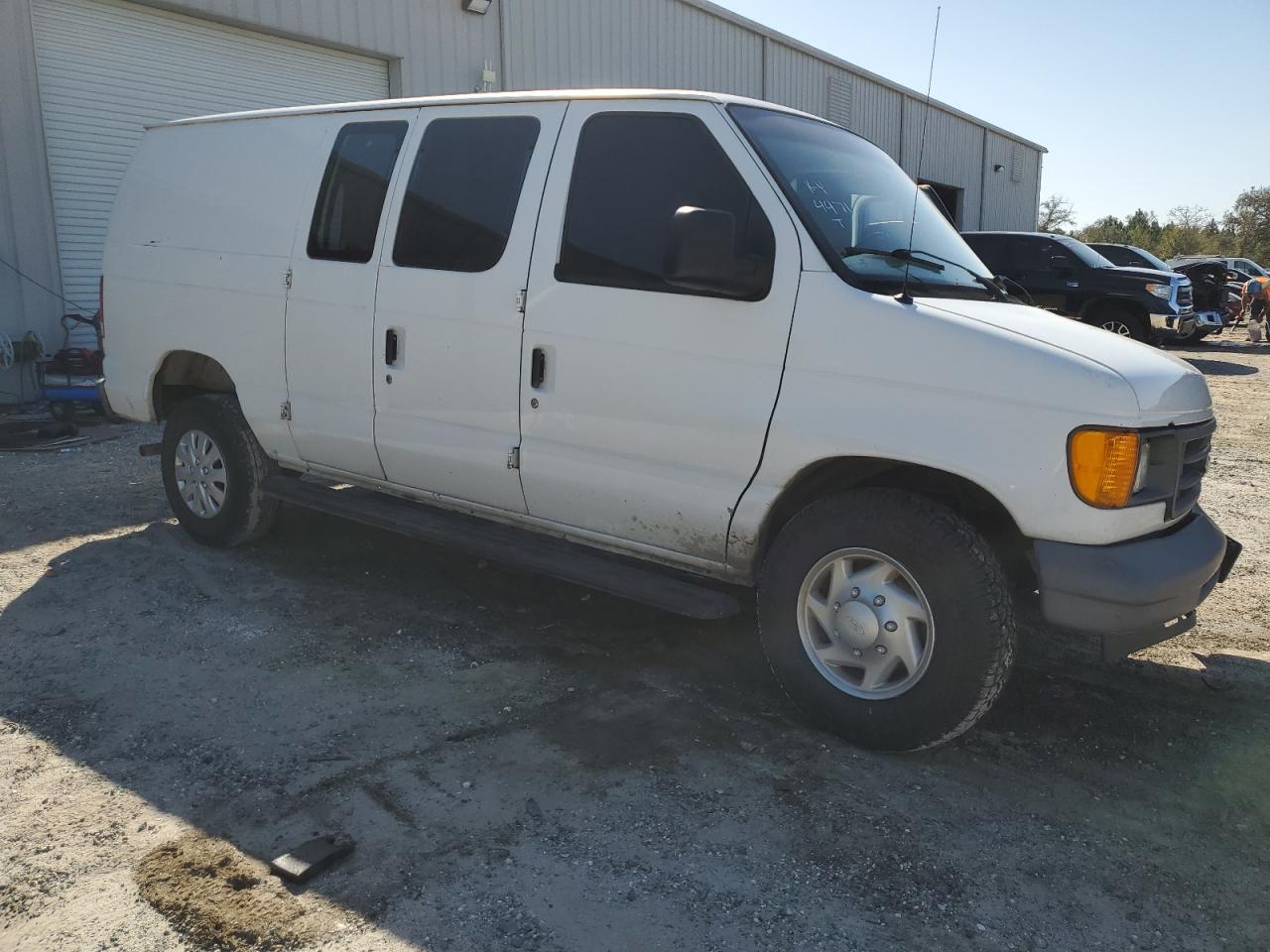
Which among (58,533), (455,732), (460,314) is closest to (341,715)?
(455,732)

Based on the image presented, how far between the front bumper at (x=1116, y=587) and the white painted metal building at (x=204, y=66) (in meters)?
10.2

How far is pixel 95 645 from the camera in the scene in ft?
14.4

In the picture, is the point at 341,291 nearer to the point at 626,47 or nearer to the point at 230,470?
the point at 230,470

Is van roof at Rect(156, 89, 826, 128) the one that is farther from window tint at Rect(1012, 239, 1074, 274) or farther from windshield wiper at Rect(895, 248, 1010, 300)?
window tint at Rect(1012, 239, 1074, 274)

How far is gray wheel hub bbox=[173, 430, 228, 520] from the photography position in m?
5.58

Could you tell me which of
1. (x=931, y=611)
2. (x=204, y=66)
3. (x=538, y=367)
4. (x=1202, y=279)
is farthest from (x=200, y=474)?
(x=1202, y=279)

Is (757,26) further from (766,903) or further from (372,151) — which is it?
(766,903)

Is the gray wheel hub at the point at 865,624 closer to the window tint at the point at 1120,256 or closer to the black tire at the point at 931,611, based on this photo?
the black tire at the point at 931,611

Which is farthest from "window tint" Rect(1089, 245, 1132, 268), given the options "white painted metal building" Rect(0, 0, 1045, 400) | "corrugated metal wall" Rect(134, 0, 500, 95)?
"corrugated metal wall" Rect(134, 0, 500, 95)

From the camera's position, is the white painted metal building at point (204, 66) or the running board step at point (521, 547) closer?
the running board step at point (521, 547)

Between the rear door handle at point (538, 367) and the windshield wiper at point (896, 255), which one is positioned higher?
the windshield wiper at point (896, 255)

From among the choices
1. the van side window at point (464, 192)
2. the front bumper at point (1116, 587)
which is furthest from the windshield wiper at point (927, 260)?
the van side window at point (464, 192)

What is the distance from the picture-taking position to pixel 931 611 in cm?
328

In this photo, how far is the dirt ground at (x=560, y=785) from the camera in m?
2.64
